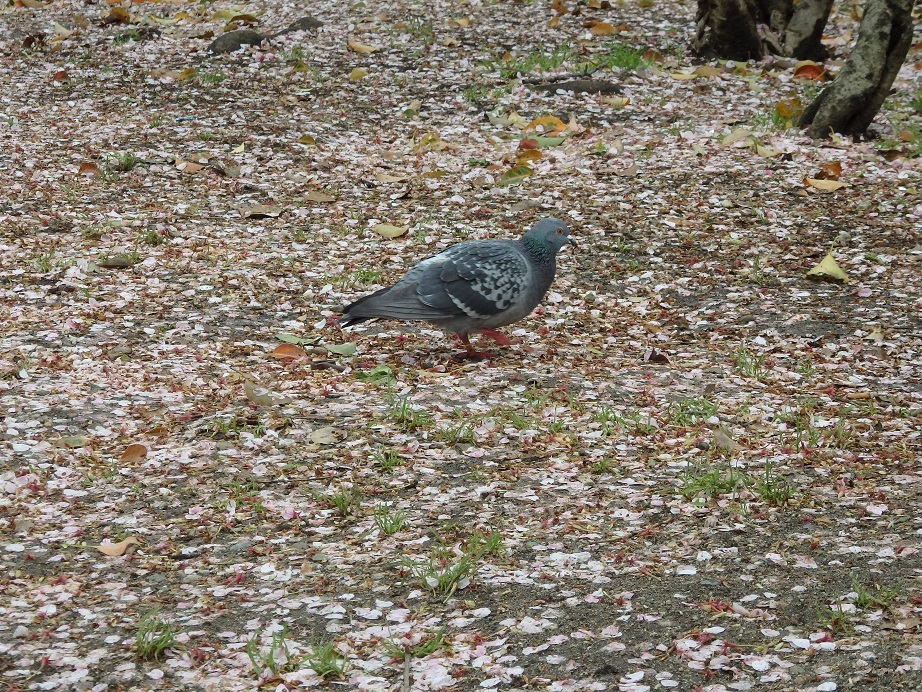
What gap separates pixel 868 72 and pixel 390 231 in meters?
4.97

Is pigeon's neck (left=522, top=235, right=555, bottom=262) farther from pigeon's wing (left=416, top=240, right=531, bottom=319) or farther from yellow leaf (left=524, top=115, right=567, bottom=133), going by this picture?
yellow leaf (left=524, top=115, right=567, bottom=133)

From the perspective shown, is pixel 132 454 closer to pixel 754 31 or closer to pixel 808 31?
pixel 754 31

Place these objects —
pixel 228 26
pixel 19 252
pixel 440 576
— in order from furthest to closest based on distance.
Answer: pixel 228 26 → pixel 19 252 → pixel 440 576

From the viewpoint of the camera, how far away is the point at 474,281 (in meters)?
6.55

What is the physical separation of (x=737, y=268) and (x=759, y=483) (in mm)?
3719

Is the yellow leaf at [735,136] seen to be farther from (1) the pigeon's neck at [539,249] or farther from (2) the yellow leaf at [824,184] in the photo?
(1) the pigeon's neck at [539,249]

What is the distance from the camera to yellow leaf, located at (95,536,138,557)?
4582 millimetres

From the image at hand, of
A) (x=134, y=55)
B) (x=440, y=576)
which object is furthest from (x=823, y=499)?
(x=134, y=55)

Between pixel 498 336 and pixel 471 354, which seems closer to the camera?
pixel 471 354

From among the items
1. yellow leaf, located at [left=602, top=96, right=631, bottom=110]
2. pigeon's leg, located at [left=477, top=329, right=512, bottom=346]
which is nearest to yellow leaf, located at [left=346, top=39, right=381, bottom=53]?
yellow leaf, located at [left=602, top=96, right=631, bottom=110]

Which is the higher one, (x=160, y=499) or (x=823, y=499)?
(x=823, y=499)

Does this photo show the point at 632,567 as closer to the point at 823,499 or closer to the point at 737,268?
the point at 823,499

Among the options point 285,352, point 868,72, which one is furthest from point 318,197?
point 868,72

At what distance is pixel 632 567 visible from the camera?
14.5 ft
